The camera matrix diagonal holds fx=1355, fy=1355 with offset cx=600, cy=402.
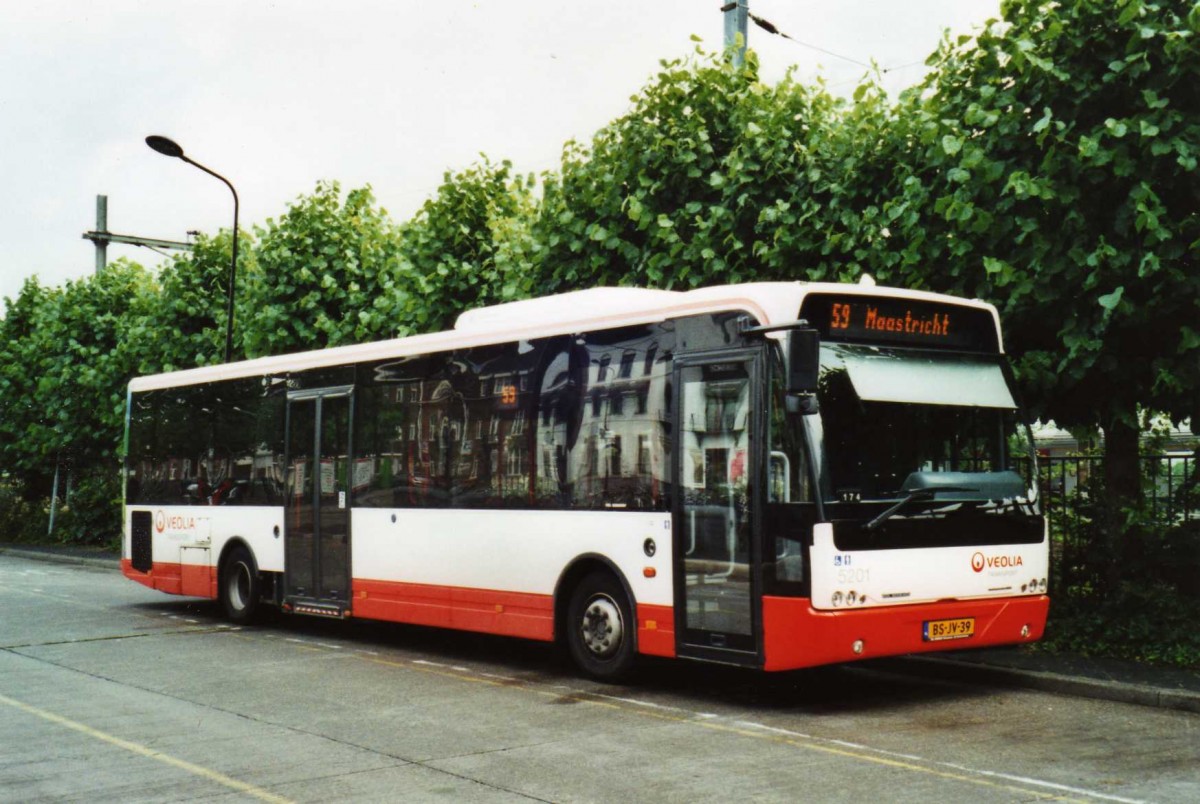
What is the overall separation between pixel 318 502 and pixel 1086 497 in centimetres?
821

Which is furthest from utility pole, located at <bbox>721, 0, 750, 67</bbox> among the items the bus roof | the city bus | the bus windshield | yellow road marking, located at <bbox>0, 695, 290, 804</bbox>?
yellow road marking, located at <bbox>0, 695, 290, 804</bbox>

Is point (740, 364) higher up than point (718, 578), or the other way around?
point (740, 364)

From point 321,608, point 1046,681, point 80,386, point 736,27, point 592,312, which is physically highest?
point 736,27

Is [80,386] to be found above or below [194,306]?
below

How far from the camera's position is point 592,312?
1188cm

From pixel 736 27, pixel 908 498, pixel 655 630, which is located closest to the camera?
pixel 908 498

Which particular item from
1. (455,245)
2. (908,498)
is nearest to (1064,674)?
(908,498)

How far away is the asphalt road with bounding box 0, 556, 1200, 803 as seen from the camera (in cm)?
747

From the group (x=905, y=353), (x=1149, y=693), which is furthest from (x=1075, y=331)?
(x=1149, y=693)

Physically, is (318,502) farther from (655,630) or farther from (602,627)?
(655,630)

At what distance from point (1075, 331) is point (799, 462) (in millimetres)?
3658

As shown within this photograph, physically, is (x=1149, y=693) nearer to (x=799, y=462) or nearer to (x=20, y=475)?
(x=799, y=462)

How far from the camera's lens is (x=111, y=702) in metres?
10.7

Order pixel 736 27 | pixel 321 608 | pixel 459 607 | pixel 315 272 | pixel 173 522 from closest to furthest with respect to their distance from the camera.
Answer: pixel 459 607
pixel 321 608
pixel 736 27
pixel 173 522
pixel 315 272
